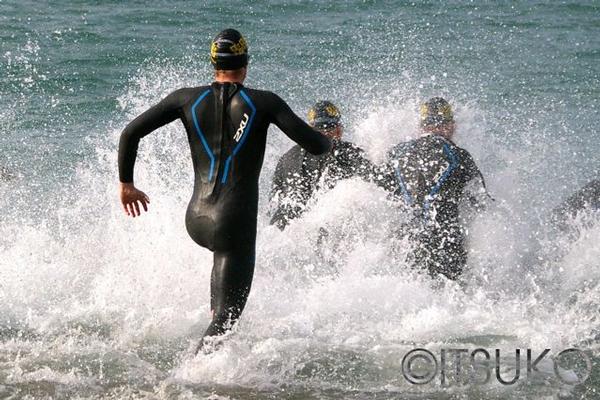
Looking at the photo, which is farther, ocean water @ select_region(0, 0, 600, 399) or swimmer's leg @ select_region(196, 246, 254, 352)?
ocean water @ select_region(0, 0, 600, 399)

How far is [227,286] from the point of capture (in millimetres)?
5855

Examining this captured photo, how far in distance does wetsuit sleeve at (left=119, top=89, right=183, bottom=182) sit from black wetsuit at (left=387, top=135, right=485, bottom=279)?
2861mm

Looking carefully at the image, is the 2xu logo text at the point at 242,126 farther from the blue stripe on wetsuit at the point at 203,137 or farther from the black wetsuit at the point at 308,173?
the black wetsuit at the point at 308,173

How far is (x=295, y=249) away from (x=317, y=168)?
708 millimetres

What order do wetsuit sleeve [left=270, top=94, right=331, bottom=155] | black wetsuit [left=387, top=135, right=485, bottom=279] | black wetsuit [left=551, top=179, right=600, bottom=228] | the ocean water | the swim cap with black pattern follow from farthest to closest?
black wetsuit [left=551, top=179, right=600, bottom=228] → black wetsuit [left=387, top=135, right=485, bottom=279] → the ocean water → the swim cap with black pattern → wetsuit sleeve [left=270, top=94, right=331, bottom=155]

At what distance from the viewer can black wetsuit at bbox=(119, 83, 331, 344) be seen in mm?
5742

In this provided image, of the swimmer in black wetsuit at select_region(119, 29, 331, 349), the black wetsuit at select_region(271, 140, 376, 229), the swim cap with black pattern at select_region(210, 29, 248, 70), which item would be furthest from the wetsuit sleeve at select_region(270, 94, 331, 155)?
the black wetsuit at select_region(271, 140, 376, 229)

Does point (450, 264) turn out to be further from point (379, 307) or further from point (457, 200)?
point (379, 307)

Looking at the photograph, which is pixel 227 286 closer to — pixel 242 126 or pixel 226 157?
pixel 226 157

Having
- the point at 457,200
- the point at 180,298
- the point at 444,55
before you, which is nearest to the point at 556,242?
the point at 457,200

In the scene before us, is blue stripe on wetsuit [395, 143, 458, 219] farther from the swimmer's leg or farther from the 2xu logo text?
the 2xu logo text

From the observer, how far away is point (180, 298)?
743 centimetres

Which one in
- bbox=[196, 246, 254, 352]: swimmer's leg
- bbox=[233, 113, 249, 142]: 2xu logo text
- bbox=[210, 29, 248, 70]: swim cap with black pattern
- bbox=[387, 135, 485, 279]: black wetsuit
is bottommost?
bbox=[196, 246, 254, 352]: swimmer's leg

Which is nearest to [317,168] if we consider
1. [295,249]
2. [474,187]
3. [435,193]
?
[295,249]
